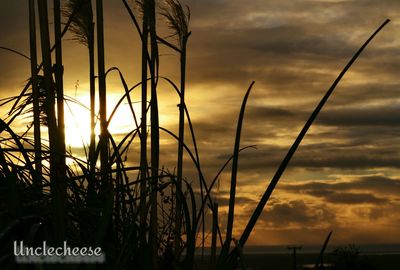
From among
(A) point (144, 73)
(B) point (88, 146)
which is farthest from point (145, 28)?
(B) point (88, 146)

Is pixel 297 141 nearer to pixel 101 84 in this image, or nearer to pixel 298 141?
pixel 298 141

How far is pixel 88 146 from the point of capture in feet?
10.6

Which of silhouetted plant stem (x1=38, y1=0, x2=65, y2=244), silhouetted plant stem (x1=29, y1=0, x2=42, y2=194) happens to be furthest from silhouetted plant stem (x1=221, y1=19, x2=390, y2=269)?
silhouetted plant stem (x1=29, y1=0, x2=42, y2=194)

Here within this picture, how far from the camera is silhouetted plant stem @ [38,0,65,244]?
212cm

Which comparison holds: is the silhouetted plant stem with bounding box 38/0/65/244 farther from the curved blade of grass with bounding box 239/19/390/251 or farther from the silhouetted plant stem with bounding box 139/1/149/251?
the curved blade of grass with bounding box 239/19/390/251

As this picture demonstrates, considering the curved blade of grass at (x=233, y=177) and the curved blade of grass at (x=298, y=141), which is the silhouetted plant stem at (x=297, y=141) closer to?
the curved blade of grass at (x=298, y=141)

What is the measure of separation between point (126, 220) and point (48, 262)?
487 mm

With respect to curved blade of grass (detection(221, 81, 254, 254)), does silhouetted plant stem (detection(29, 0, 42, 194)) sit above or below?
above

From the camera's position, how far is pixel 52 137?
2457 millimetres

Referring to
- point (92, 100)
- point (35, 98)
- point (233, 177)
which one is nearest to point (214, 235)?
point (233, 177)

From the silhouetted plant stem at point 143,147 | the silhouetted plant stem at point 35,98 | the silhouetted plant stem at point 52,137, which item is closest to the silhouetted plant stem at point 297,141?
the silhouetted plant stem at point 143,147

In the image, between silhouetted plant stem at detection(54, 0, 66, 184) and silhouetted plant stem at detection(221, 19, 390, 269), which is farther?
silhouetted plant stem at detection(54, 0, 66, 184)

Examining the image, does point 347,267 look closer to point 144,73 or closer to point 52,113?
point 144,73

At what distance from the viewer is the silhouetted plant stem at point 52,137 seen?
2119 millimetres
